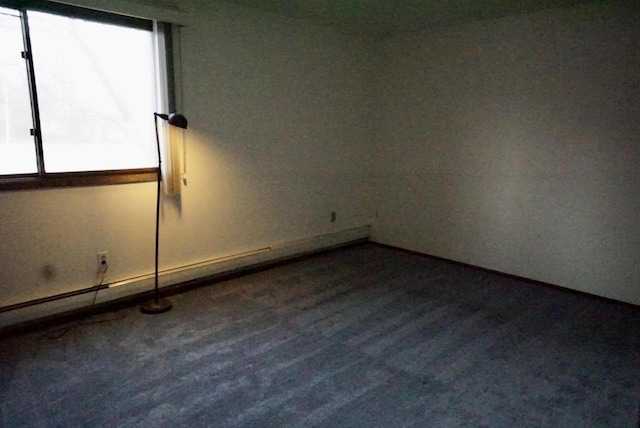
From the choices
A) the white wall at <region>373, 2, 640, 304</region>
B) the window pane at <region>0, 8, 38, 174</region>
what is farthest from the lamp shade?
the white wall at <region>373, 2, 640, 304</region>

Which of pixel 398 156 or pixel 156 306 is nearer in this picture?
pixel 156 306

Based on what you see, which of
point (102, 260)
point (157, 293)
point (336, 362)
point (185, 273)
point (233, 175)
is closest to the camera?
point (336, 362)

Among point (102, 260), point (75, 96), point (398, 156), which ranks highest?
point (75, 96)

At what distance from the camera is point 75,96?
291 centimetres

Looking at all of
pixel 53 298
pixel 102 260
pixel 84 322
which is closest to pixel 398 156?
pixel 102 260

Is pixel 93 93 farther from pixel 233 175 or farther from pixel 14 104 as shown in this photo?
pixel 233 175

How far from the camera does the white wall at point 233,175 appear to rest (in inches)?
115

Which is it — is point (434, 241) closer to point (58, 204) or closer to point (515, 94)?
point (515, 94)

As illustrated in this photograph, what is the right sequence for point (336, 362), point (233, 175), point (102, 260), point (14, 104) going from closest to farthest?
point (336, 362)
point (14, 104)
point (102, 260)
point (233, 175)

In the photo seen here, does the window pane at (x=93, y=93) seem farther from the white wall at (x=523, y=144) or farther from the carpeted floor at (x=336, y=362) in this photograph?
the white wall at (x=523, y=144)

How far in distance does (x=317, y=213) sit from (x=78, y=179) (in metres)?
2.41

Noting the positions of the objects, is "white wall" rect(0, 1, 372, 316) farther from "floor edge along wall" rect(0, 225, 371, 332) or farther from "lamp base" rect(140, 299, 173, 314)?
"lamp base" rect(140, 299, 173, 314)

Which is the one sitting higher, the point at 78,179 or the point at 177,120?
the point at 177,120

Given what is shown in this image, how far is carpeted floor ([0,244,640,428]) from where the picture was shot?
208cm
